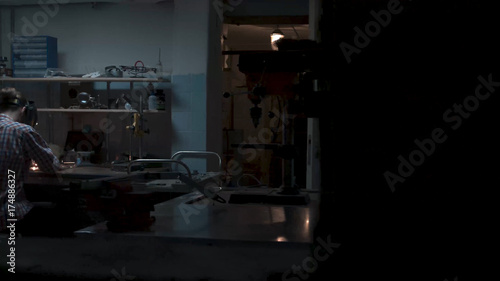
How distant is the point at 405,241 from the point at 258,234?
1.27 feet

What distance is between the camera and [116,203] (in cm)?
132

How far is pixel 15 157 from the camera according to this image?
222cm

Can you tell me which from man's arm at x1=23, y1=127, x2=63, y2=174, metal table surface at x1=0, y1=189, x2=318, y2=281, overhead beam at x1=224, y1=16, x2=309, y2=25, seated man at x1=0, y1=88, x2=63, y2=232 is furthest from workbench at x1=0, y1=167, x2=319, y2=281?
overhead beam at x1=224, y1=16, x2=309, y2=25

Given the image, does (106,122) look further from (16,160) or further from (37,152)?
(16,160)

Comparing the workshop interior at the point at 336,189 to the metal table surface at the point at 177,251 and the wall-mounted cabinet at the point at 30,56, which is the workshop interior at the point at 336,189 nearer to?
the metal table surface at the point at 177,251

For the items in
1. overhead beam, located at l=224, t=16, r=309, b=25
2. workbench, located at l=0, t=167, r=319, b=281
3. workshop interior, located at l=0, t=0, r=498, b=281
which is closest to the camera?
workshop interior, located at l=0, t=0, r=498, b=281

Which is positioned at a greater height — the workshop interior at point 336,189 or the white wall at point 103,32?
the white wall at point 103,32

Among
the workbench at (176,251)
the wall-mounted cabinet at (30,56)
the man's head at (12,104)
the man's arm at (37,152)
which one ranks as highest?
the wall-mounted cabinet at (30,56)

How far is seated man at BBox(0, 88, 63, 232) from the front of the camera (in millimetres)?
2076

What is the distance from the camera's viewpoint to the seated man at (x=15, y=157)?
2.08 m

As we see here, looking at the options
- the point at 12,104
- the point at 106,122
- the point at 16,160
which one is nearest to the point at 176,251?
the point at 16,160

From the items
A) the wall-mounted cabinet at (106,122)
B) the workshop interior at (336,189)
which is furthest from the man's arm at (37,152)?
the wall-mounted cabinet at (106,122)

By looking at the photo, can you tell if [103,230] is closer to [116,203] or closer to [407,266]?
[116,203]

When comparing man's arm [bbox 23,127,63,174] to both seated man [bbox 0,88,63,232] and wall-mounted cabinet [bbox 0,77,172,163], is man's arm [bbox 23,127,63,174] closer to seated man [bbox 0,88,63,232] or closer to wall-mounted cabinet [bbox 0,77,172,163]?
seated man [bbox 0,88,63,232]
